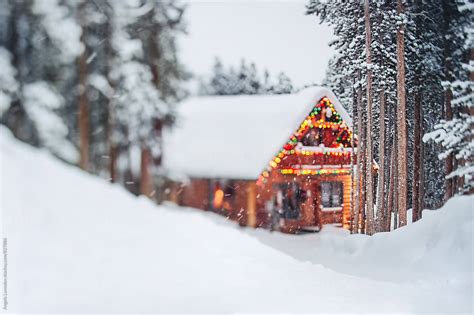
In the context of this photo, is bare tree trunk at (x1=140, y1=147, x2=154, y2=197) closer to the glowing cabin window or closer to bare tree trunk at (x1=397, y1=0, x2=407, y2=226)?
the glowing cabin window

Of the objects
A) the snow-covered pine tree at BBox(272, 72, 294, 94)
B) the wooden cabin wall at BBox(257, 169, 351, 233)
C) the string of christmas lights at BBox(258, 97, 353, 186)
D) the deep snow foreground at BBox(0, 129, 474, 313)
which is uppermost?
the snow-covered pine tree at BBox(272, 72, 294, 94)

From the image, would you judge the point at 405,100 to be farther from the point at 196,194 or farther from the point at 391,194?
the point at 196,194

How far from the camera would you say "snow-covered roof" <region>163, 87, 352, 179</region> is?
357 cm

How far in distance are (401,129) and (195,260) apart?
1.92 m

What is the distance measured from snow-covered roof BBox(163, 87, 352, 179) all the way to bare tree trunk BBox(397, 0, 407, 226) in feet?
1.37

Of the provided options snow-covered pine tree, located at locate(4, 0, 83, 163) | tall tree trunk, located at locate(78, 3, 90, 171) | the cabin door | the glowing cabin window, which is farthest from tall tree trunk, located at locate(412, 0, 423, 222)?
snow-covered pine tree, located at locate(4, 0, 83, 163)

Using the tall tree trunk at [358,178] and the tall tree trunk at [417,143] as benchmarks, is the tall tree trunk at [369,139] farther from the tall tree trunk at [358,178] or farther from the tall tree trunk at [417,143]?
the tall tree trunk at [417,143]

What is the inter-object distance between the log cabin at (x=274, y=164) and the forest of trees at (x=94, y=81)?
295 millimetres

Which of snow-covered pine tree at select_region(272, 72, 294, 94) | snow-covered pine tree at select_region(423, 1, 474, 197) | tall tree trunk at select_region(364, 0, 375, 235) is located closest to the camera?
snow-covered pine tree at select_region(423, 1, 474, 197)

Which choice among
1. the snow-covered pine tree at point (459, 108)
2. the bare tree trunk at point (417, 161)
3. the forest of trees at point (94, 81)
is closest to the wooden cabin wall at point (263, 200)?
the forest of trees at point (94, 81)

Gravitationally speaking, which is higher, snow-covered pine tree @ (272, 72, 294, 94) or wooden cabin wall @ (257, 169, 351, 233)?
snow-covered pine tree @ (272, 72, 294, 94)

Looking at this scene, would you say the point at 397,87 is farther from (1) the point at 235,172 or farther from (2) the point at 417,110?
(1) the point at 235,172

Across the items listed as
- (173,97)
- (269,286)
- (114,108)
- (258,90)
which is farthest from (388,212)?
(114,108)

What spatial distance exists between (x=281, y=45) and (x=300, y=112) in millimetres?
647
